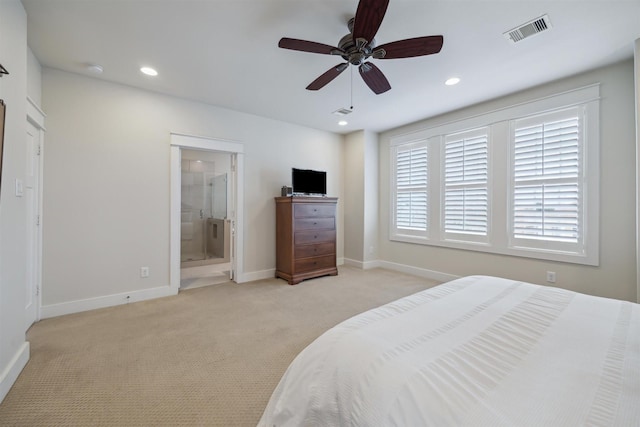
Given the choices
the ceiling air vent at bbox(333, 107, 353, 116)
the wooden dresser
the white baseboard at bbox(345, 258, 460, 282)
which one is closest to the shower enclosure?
the wooden dresser

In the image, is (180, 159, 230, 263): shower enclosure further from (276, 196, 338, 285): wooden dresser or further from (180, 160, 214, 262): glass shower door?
(276, 196, 338, 285): wooden dresser

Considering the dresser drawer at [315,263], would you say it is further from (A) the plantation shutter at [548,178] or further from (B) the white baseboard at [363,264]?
(A) the plantation shutter at [548,178]

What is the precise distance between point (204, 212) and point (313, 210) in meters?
3.31

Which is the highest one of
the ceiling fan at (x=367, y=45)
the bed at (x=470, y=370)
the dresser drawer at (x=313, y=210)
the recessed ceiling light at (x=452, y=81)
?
the recessed ceiling light at (x=452, y=81)

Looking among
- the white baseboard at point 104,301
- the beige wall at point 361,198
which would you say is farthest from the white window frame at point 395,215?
the white baseboard at point 104,301

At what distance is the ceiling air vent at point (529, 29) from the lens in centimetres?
210

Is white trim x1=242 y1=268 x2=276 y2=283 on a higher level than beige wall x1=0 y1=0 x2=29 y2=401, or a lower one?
lower

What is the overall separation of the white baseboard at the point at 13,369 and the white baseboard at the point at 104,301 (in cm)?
101

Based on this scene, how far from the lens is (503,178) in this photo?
3.55m

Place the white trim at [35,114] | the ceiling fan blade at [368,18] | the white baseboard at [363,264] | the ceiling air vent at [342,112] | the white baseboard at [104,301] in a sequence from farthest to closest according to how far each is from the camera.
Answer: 1. the white baseboard at [363,264]
2. the ceiling air vent at [342,112]
3. the white baseboard at [104,301]
4. the white trim at [35,114]
5. the ceiling fan blade at [368,18]

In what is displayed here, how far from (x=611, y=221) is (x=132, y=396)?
14.7ft

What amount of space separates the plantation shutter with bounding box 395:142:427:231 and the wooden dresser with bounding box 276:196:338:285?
1282mm

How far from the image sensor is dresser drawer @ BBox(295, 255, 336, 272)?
418 centimetres

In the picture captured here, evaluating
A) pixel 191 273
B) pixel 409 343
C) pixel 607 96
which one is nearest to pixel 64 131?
pixel 191 273
